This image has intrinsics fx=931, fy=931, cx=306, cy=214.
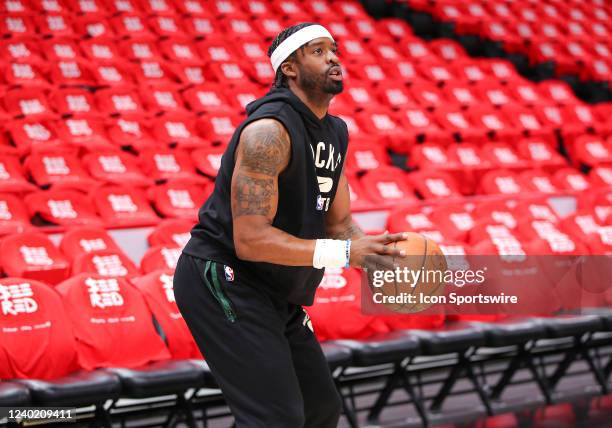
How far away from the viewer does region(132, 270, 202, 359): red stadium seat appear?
396 centimetres

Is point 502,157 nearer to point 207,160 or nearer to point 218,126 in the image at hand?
point 218,126

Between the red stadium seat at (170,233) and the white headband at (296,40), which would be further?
the red stadium seat at (170,233)

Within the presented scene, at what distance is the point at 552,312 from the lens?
478cm

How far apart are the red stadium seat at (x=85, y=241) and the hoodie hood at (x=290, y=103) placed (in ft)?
8.02

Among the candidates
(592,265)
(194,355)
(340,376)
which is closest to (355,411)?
(340,376)

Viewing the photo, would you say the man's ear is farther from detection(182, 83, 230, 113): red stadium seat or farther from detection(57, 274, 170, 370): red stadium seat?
detection(182, 83, 230, 113): red stadium seat

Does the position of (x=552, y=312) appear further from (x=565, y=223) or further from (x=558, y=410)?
(x=565, y=223)

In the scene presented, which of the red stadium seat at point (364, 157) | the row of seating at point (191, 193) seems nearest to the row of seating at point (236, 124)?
the red stadium seat at point (364, 157)

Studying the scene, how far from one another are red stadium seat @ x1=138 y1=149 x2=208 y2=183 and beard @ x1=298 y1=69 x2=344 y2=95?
3.68 meters

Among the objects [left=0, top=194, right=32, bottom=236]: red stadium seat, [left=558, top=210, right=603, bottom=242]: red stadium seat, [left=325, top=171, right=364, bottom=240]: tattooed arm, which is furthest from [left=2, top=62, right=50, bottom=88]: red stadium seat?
[left=325, top=171, right=364, bottom=240]: tattooed arm

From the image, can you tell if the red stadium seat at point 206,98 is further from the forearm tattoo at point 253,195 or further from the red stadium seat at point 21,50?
the forearm tattoo at point 253,195

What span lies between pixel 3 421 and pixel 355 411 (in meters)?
1.60

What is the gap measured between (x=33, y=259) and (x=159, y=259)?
604 millimetres

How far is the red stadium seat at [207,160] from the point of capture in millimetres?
6324
